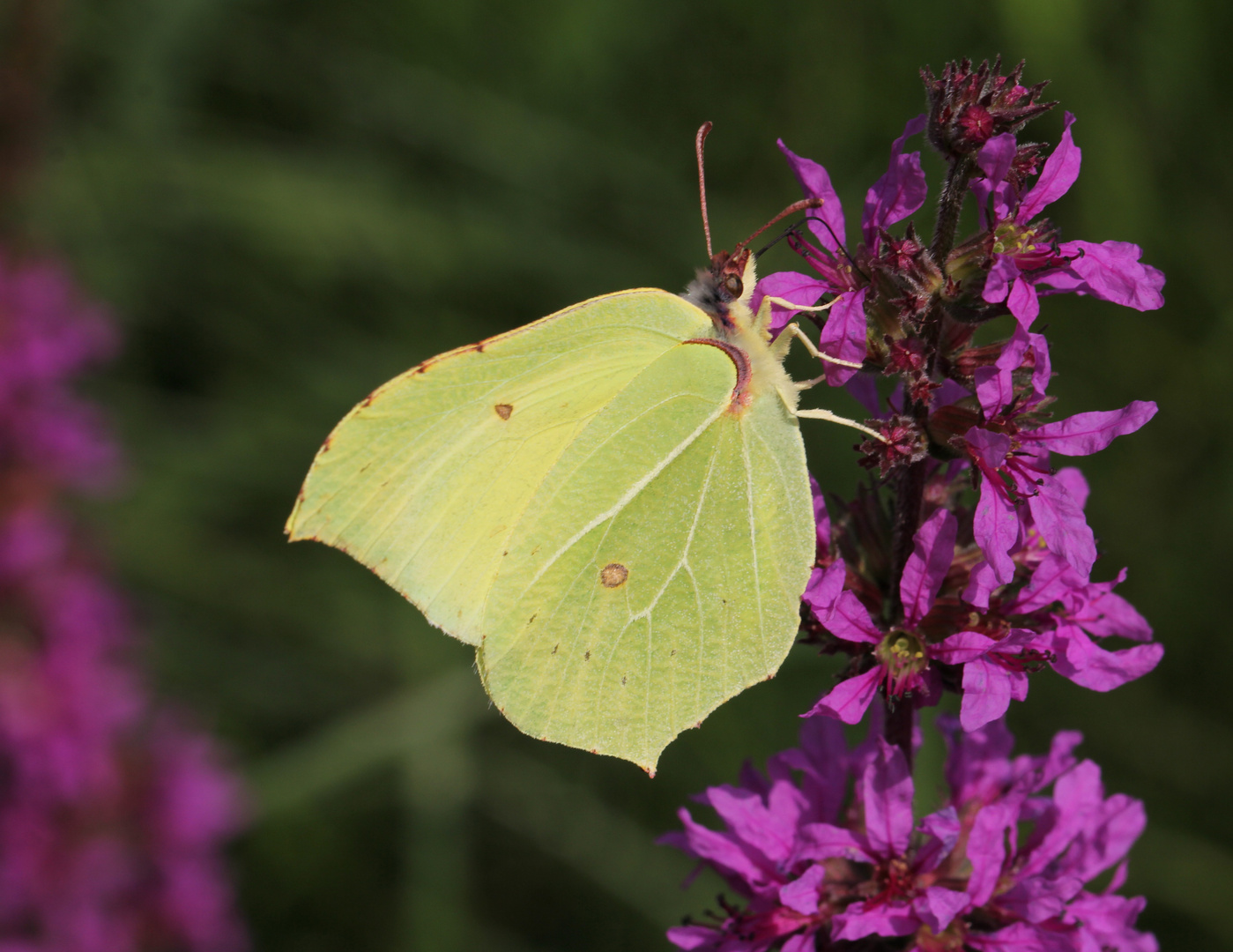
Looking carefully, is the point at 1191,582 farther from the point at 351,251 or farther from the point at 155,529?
the point at 155,529

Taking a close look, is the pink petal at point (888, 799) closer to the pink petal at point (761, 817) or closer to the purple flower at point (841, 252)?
the pink petal at point (761, 817)

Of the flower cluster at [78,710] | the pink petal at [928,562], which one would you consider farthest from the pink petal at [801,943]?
the flower cluster at [78,710]

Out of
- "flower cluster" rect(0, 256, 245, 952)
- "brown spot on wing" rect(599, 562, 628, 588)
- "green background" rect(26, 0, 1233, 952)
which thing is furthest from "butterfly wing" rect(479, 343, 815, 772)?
"flower cluster" rect(0, 256, 245, 952)

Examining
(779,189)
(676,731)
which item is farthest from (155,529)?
(676,731)

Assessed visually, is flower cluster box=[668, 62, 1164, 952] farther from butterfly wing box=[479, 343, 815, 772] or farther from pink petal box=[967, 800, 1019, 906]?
butterfly wing box=[479, 343, 815, 772]

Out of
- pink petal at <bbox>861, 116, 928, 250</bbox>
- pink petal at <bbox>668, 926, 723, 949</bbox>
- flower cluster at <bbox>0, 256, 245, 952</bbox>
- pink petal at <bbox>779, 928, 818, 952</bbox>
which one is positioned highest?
pink petal at <bbox>861, 116, 928, 250</bbox>

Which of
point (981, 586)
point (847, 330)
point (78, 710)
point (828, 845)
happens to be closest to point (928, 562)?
point (981, 586)
